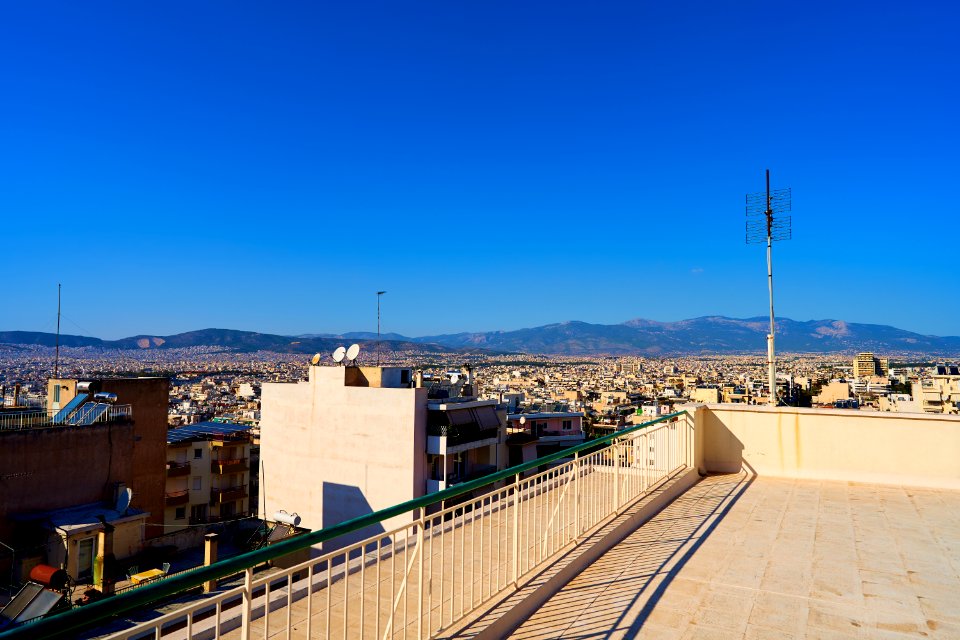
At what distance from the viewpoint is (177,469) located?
29172mm

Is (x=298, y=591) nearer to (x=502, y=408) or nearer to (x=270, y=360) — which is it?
(x=502, y=408)

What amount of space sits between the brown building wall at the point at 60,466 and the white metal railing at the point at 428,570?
48.4 feet

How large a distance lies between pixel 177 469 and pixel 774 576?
30582mm

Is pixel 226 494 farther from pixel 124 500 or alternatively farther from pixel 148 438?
pixel 124 500

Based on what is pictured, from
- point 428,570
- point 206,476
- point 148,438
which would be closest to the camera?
point 428,570

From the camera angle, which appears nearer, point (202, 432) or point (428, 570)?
point (428, 570)

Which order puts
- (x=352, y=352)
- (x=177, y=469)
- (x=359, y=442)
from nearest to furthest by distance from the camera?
(x=359, y=442)
(x=352, y=352)
(x=177, y=469)

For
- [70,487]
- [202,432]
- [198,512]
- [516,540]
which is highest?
[516,540]

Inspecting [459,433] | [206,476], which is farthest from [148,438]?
[459,433]

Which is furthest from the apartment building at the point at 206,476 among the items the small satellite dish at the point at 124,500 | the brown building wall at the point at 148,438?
the small satellite dish at the point at 124,500

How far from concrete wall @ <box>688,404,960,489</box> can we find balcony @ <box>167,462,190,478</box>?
1097 inches

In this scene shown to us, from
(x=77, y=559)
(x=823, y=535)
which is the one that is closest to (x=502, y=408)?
(x=77, y=559)

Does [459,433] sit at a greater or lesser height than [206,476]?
greater

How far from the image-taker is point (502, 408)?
28.4 m
